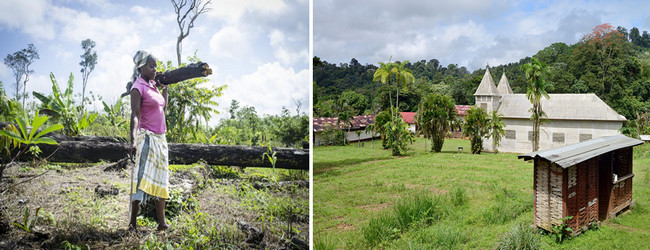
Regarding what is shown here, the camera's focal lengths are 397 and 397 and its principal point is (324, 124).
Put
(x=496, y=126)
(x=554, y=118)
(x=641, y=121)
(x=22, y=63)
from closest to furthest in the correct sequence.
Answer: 1. (x=22, y=63)
2. (x=641, y=121)
3. (x=554, y=118)
4. (x=496, y=126)

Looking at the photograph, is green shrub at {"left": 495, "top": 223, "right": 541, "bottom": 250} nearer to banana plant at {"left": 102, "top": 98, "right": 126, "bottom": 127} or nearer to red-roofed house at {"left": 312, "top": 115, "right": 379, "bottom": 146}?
banana plant at {"left": 102, "top": 98, "right": 126, "bottom": 127}

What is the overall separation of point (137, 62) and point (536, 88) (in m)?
5.13

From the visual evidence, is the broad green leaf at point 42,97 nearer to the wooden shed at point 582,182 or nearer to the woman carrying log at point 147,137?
the woman carrying log at point 147,137

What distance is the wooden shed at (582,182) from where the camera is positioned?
135 inches

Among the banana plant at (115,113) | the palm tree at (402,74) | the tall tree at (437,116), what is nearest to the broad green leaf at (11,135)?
the banana plant at (115,113)

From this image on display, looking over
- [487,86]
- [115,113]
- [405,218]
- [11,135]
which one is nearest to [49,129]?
[11,135]

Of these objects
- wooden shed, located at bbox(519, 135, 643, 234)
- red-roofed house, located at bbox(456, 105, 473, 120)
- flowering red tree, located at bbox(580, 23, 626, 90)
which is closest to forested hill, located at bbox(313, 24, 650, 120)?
flowering red tree, located at bbox(580, 23, 626, 90)

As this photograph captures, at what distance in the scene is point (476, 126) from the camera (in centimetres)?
784

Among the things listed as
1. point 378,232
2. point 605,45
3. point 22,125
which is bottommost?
point 378,232

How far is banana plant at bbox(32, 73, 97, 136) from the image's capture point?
2.69 metres

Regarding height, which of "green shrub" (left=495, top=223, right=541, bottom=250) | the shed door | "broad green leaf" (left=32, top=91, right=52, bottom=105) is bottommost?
"green shrub" (left=495, top=223, right=541, bottom=250)

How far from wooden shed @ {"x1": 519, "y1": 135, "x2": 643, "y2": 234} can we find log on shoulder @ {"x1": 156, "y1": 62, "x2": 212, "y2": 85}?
2.76 m

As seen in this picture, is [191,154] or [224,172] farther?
[224,172]

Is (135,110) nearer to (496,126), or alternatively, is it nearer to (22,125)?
(22,125)
